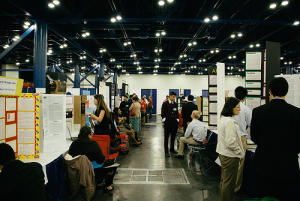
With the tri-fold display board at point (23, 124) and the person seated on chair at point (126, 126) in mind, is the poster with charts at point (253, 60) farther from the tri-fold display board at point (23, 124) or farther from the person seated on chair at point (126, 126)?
the tri-fold display board at point (23, 124)

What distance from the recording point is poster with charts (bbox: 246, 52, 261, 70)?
3.55 m

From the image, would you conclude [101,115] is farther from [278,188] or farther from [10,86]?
Answer: [278,188]

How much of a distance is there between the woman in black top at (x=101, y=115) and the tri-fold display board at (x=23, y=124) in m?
1.39

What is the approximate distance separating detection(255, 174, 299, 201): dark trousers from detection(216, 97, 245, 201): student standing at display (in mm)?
538

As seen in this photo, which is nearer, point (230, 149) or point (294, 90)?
point (230, 149)

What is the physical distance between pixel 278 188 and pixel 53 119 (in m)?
2.90

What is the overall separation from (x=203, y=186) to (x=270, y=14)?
677 centimetres

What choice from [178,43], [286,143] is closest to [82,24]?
[178,43]

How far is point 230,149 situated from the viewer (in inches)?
84.5

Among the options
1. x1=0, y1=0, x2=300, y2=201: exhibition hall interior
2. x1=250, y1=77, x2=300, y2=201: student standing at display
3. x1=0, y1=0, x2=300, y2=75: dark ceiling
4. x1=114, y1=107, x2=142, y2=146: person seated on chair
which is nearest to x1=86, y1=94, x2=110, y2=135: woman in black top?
x1=0, y1=0, x2=300, y2=201: exhibition hall interior

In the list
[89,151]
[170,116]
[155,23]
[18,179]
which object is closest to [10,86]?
[18,179]

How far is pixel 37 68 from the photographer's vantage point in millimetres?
5324

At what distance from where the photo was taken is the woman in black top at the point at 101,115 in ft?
11.8

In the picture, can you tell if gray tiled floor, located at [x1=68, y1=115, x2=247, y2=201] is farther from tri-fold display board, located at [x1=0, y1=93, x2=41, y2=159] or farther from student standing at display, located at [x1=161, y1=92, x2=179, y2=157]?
tri-fold display board, located at [x1=0, y1=93, x2=41, y2=159]
